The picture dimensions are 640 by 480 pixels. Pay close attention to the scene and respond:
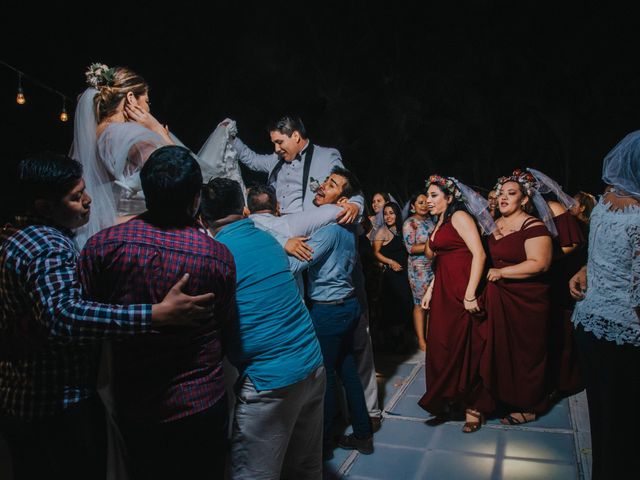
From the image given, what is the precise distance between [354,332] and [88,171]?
79.7 inches

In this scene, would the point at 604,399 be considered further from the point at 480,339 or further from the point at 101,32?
the point at 101,32

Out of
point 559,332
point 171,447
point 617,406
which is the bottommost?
point 559,332

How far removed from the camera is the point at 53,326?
4.53 ft

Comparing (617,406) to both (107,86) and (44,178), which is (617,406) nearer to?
(44,178)

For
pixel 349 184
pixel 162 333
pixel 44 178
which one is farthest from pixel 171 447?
pixel 349 184

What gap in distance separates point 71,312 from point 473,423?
3.00 meters

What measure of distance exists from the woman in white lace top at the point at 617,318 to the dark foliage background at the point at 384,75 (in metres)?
3.67

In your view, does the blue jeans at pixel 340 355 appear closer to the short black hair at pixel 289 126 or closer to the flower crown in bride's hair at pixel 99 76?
the short black hair at pixel 289 126

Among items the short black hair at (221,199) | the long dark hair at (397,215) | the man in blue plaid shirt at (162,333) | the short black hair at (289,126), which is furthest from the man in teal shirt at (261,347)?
the long dark hair at (397,215)

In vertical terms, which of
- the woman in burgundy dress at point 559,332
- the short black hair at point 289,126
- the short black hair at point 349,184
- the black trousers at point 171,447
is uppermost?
the short black hair at point 289,126

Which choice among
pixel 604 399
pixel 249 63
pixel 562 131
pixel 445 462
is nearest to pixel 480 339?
pixel 445 462

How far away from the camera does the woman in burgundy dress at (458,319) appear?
353cm

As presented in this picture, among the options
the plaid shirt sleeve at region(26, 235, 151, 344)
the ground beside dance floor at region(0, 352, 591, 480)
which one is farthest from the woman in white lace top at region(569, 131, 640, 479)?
the plaid shirt sleeve at region(26, 235, 151, 344)

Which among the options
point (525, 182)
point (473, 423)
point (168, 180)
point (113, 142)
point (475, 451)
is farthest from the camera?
point (525, 182)
